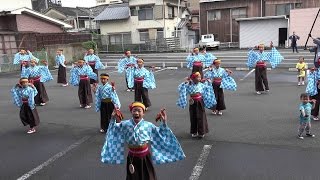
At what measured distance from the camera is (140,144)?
522cm

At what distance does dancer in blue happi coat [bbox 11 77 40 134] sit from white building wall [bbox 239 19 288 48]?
2686 centimetres

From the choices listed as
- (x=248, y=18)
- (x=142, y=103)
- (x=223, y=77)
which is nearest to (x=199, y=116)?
(x=142, y=103)

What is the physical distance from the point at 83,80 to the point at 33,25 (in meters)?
20.8

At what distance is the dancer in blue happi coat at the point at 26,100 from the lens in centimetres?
945

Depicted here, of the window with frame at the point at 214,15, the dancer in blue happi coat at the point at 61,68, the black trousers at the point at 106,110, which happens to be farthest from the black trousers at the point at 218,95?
the window with frame at the point at 214,15

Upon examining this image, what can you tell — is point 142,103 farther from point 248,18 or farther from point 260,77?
point 248,18

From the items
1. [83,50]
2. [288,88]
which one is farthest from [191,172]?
[83,50]

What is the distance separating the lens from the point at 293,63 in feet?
72.5

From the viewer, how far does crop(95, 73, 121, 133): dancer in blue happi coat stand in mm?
9010

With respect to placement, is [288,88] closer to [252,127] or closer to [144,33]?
[252,127]

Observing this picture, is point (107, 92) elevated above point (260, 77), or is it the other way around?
point (107, 92)

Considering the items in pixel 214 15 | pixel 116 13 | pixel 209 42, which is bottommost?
pixel 209 42

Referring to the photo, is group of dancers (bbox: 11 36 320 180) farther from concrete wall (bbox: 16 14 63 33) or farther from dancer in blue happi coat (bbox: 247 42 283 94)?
concrete wall (bbox: 16 14 63 33)

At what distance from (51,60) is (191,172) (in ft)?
75.5
